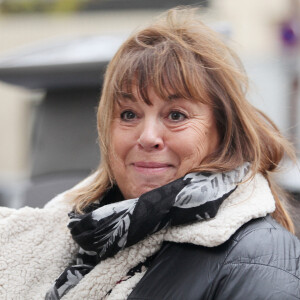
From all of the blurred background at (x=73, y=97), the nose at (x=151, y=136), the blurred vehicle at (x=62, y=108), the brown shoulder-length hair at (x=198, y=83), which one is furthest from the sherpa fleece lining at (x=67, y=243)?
the blurred vehicle at (x=62, y=108)

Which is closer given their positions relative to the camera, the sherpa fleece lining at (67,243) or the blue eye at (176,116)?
the sherpa fleece lining at (67,243)

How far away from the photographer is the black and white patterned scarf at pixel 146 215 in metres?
1.96

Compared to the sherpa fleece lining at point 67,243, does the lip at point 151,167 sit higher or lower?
higher

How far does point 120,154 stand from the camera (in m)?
2.20

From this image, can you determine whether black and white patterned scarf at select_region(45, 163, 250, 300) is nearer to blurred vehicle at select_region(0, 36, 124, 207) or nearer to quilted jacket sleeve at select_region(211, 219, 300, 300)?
quilted jacket sleeve at select_region(211, 219, 300, 300)

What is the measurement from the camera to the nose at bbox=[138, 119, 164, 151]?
2084 mm

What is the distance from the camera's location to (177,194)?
1970mm

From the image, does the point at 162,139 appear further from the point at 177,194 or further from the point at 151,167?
the point at 177,194

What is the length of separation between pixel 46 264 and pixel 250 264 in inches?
Result: 31.0

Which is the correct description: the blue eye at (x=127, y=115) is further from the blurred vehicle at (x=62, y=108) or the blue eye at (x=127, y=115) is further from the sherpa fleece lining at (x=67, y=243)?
the blurred vehicle at (x=62, y=108)

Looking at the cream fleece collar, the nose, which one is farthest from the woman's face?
the cream fleece collar

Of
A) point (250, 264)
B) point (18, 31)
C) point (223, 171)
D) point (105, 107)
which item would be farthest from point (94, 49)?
point (18, 31)

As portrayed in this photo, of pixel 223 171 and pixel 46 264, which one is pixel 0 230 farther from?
pixel 223 171

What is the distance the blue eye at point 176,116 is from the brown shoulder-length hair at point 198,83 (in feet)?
0.20
